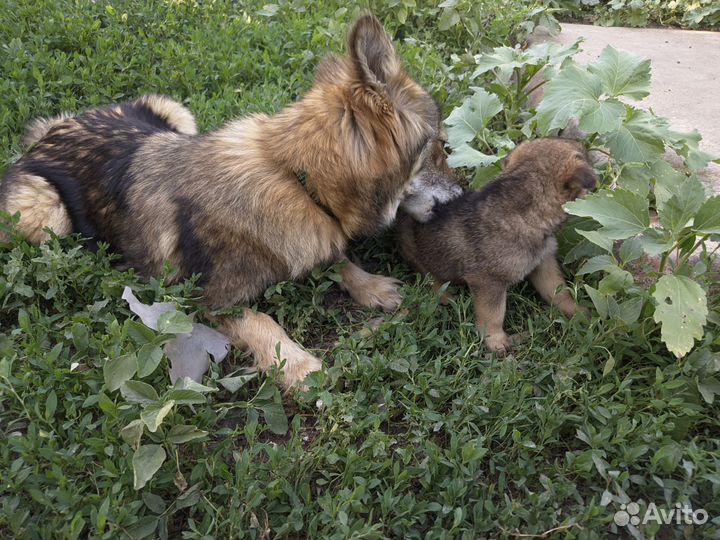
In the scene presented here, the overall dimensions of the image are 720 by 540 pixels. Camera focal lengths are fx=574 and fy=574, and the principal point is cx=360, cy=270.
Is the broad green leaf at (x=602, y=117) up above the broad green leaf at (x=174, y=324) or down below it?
above

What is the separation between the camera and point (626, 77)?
3.06m

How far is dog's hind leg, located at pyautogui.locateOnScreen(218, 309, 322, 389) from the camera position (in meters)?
2.76

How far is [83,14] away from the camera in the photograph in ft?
17.3

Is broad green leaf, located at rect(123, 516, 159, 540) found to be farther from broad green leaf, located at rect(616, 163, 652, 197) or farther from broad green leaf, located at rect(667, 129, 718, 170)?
broad green leaf, located at rect(667, 129, 718, 170)

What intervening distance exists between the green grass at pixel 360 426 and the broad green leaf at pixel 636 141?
0.89 meters

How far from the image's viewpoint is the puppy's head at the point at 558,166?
280 centimetres

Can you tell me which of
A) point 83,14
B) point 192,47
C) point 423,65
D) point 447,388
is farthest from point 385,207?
point 83,14

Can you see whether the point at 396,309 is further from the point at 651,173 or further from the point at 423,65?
the point at 423,65

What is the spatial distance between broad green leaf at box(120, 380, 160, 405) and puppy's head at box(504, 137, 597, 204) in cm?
207

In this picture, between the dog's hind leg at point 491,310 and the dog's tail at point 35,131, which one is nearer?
the dog's hind leg at point 491,310

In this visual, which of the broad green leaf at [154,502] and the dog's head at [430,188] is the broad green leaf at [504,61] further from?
the broad green leaf at [154,502]

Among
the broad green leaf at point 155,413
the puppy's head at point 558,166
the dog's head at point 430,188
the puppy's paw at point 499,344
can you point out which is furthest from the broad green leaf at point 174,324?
the puppy's head at point 558,166

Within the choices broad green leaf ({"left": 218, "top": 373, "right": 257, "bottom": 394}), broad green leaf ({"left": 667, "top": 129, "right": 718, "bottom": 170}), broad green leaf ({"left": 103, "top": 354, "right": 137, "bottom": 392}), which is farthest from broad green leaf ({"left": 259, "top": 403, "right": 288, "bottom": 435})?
broad green leaf ({"left": 667, "top": 129, "right": 718, "bottom": 170})

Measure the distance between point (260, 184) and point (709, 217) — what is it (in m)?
2.00
